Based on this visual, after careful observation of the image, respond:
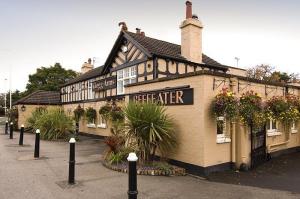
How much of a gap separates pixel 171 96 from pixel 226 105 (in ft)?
6.68

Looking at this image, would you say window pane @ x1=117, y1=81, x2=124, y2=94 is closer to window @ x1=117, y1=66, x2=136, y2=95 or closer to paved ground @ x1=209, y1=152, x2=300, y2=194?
window @ x1=117, y1=66, x2=136, y2=95

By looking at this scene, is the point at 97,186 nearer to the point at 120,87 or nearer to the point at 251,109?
the point at 251,109

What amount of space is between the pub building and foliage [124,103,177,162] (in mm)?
526

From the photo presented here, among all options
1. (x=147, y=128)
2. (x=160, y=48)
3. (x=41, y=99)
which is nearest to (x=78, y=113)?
(x=41, y=99)

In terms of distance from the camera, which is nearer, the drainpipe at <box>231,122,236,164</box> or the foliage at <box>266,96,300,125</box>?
the drainpipe at <box>231,122,236,164</box>

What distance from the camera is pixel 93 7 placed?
1164cm

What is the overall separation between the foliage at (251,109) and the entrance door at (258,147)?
96 centimetres

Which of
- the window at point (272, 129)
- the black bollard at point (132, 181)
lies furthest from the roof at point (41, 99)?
the black bollard at point (132, 181)

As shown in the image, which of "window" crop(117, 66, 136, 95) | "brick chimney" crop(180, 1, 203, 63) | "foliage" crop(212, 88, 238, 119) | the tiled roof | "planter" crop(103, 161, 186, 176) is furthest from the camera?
"window" crop(117, 66, 136, 95)

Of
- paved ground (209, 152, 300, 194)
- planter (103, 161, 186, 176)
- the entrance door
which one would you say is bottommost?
paved ground (209, 152, 300, 194)

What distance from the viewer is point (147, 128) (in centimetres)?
857

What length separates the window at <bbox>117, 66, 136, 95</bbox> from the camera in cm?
1675

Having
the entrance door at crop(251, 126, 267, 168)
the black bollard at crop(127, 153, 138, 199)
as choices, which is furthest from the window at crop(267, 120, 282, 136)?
the black bollard at crop(127, 153, 138, 199)

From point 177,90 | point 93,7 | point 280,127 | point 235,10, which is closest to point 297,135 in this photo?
point 280,127
